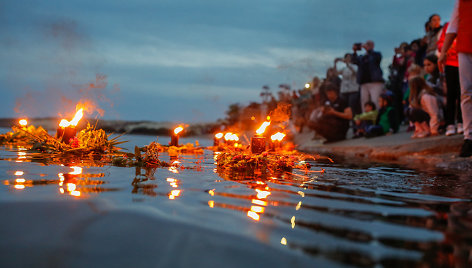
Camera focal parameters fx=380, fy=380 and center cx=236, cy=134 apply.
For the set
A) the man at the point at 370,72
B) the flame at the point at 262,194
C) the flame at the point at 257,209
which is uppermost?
the man at the point at 370,72

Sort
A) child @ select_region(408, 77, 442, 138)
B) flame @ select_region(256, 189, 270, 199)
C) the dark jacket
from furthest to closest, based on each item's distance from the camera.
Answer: the dark jacket < child @ select_region(408, 77, 442, 138) < flame @ select_region(256, 189, 270, 199)

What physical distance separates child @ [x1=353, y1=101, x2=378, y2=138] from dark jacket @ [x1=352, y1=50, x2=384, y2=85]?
0.73m

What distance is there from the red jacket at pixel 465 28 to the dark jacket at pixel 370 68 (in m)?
6.15

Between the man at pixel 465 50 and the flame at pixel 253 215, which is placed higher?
the man at pixel 465 50

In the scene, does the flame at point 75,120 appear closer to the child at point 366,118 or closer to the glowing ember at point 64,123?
the glowing ember at point 64,123

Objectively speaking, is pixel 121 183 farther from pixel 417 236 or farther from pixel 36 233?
pixel 417 236

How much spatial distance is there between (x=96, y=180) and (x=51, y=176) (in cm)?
34

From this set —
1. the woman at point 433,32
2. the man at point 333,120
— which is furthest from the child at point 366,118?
the woman at point 433,32

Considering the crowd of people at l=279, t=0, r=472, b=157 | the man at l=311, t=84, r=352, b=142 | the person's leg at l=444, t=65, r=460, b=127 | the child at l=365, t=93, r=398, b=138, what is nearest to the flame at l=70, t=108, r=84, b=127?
the crowd of people at l=279, t=0, r=472, b=157

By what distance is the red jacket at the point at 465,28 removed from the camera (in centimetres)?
465

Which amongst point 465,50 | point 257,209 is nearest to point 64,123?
point 257,209

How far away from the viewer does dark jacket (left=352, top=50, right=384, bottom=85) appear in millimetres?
10820

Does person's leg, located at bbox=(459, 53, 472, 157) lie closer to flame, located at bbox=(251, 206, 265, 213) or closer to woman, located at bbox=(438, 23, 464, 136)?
woman, located at bbox=(438, 23, 464, 136)

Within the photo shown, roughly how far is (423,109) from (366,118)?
2693 mm
